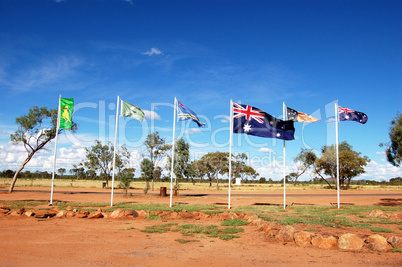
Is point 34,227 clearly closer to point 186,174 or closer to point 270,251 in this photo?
point 270,251

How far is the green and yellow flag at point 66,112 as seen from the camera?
20469mm

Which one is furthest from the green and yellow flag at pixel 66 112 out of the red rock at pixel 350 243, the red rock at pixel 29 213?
the red rock at pixel 350 243

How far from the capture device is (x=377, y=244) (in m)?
8.55

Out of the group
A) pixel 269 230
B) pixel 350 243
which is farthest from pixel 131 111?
pixel 350 243

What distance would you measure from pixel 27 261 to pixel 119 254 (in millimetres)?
2166

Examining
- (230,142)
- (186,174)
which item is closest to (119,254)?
(230,142)

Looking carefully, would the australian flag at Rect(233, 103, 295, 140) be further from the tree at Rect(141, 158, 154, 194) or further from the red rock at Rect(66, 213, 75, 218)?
the tree at Rect(141, 158, 154, 194)

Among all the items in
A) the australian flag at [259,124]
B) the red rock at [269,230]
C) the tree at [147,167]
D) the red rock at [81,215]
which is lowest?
the red rock at [81,215]

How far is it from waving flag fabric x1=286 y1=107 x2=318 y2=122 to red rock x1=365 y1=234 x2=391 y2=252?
469 inches

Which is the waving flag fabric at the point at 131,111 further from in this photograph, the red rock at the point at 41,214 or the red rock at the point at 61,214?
the red rock at the point at 41,214

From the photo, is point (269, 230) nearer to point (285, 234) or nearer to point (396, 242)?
point (285, 234)

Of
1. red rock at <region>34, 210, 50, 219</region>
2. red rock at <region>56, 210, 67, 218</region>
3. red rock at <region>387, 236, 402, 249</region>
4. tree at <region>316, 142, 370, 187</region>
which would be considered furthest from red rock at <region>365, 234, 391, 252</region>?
tree at <region>316, 142, 370, 187</region>

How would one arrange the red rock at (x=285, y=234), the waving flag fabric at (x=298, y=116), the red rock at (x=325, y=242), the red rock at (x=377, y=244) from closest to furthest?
the red rock at (x=377, y=244)
the red rock at (x=325, y=242)
the red rock at (x=285, y=234)
the waving flag fabric at (x=298, y=116)

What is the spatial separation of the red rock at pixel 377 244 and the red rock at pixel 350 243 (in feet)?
0.66
